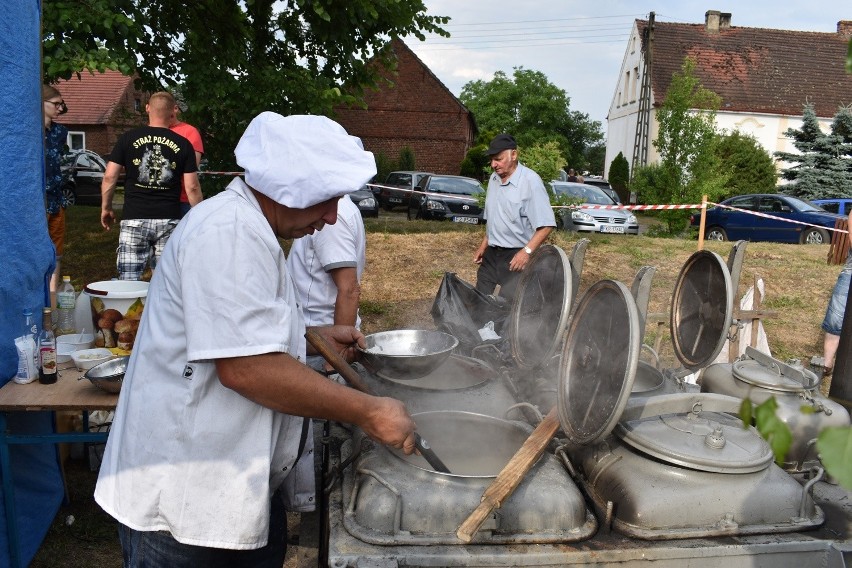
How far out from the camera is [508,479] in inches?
69.9

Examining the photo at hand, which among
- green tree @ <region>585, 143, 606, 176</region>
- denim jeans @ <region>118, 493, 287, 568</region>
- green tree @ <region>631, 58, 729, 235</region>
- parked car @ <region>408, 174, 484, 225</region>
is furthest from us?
green tree @ <region>585, 143, 606, 176</region>

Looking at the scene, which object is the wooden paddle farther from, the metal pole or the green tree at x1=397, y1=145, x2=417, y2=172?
the green tree at x1=397, y1=145, x2=417, y2=172

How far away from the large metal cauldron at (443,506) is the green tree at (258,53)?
22.3 feet

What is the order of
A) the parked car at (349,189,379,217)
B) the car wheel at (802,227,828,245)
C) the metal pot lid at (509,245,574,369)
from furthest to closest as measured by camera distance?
the parked car at (349,189,379,217), the car wheel at (802,227,828,245), the metal pot lid at (509,245,574,369)

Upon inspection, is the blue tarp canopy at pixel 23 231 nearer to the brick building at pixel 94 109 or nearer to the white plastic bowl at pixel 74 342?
the white plastic bowl at pixel 74 342

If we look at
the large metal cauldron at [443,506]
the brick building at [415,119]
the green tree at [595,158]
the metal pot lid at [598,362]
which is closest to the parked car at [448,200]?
the metal pot lid at [598,362]

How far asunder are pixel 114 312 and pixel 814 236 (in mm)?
15617

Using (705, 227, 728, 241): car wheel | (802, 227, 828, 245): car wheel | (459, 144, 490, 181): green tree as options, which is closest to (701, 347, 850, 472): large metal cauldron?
(705, 227, 728, 241): car wheel

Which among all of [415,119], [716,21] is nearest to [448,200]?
[415,119]

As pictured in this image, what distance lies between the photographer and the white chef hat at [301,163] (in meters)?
1.50

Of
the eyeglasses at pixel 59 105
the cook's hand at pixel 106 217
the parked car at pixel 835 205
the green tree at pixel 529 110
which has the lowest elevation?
the cook's hand at pixel 106 217

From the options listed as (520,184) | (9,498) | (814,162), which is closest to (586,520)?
(9,498)

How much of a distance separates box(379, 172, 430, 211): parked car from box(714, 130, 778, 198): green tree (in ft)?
40.2

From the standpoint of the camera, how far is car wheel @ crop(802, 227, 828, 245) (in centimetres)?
1471
